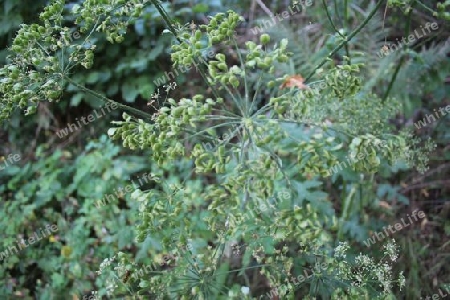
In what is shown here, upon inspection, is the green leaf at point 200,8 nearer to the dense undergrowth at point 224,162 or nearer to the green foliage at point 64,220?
the dense undergrowth at point 224,162

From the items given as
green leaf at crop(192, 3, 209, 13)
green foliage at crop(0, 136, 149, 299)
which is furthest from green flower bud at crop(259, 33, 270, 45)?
green leaf at crop(192, 3, 209, 13)

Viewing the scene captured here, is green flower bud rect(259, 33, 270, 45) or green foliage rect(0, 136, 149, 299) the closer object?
green flower bud rect(259, 33, 270, 45)

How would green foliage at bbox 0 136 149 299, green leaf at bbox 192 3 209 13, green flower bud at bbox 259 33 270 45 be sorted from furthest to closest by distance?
green leaf at bbox 192 3 209 13 → green foliage at bbox 0 136 149 299 → green flower bud at bbox 259 33 270 45

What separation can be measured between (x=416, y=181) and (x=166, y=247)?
3.25 meters

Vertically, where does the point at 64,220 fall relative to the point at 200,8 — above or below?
below

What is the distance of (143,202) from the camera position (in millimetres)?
2211


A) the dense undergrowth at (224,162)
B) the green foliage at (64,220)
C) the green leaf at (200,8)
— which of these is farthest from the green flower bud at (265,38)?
the green leaf at (200,8)

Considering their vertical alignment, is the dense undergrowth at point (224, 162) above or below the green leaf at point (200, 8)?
below

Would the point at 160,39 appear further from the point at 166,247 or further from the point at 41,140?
the point at 166,247

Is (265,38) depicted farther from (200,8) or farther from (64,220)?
(64,220)

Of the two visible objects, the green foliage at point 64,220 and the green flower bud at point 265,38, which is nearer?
the green flower bud at point 265,38

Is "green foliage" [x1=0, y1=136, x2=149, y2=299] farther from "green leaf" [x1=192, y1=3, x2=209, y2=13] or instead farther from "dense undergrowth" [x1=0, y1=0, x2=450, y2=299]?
"green leaf" [x1=192, y1=3, x2=209, y2=13]

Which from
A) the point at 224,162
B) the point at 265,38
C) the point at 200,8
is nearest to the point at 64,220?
the point at 200,8

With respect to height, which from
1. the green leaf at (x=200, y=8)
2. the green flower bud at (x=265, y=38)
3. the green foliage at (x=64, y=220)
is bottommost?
the green foliage at (x=64, y=220)
